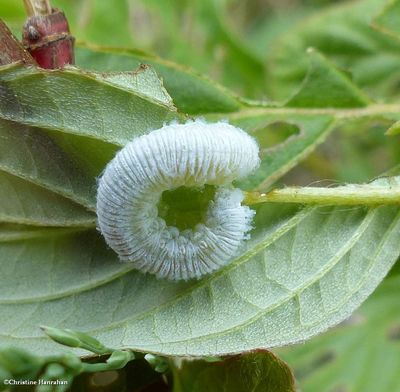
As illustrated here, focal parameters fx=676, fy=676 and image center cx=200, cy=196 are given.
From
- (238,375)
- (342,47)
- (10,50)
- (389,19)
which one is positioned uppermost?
(342,47)

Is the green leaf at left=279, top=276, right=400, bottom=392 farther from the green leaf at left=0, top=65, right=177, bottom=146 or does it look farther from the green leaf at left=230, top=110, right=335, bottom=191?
the green leaf at left=0, top=65, right=177, bottom=146

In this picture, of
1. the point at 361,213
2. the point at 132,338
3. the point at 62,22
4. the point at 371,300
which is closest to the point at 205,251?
the point at 132,338

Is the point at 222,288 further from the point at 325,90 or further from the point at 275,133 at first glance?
the point at 275,133

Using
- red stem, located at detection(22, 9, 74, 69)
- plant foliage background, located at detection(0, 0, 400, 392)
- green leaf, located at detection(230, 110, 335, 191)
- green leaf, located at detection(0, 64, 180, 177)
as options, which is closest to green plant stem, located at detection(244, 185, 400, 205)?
plant foliage background, located at detection(0, 0, 400, 392)

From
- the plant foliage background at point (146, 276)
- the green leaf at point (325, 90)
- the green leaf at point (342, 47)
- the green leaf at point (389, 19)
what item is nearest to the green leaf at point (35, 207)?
the plant foliage background at point (146, 276)

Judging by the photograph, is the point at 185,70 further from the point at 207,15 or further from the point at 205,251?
the point at 207,15

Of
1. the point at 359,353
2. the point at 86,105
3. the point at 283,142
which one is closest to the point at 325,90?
the point at 283,142

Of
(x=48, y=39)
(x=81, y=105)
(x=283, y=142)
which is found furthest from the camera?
(x=283, y=142)
